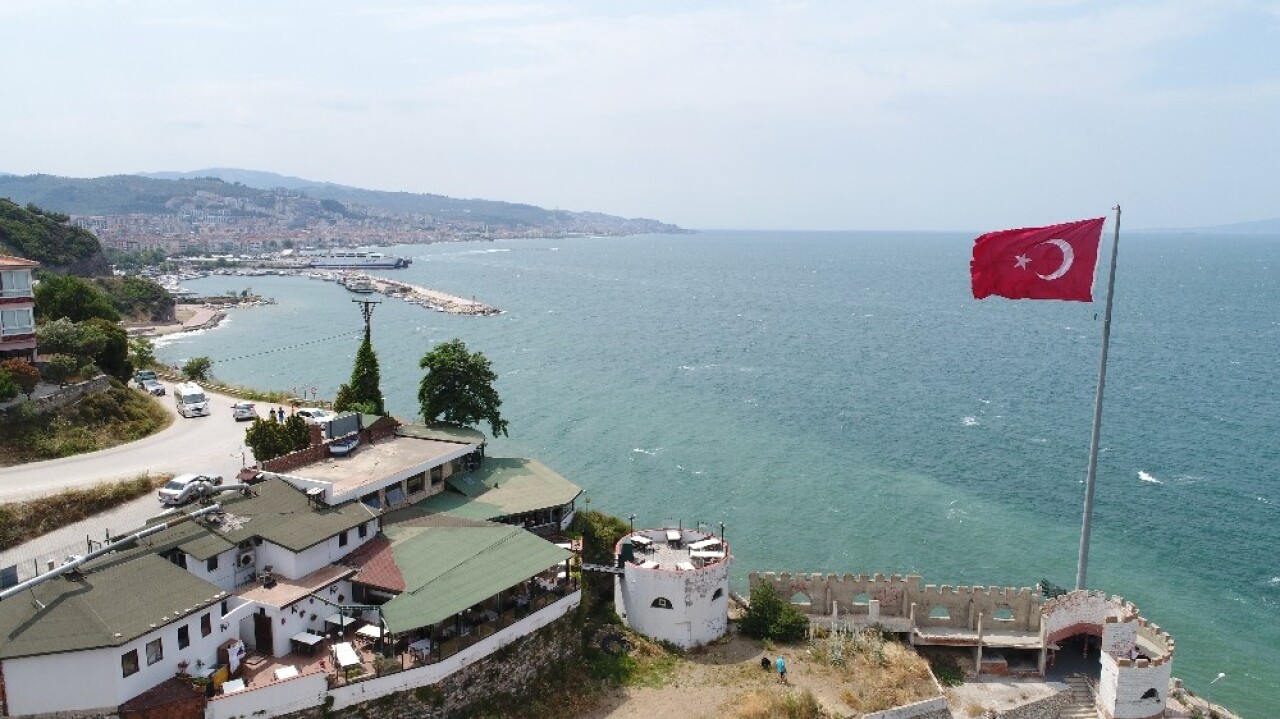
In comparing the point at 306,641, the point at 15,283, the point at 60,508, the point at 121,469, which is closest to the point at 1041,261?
the point at 306,641

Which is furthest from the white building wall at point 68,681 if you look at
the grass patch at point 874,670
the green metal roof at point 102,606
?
the grass patch at point 874,670

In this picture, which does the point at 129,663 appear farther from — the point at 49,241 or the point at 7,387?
the point at 49,241

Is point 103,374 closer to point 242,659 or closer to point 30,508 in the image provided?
point 30,508

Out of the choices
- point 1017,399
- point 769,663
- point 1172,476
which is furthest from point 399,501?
point 1017,399

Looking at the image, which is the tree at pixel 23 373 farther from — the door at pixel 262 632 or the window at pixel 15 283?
the door at pixel 262 632

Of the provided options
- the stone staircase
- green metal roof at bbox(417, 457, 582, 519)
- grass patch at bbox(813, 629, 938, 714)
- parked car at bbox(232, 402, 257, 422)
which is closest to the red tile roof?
green metal roof at bbox(417, 457, 582, 519)
